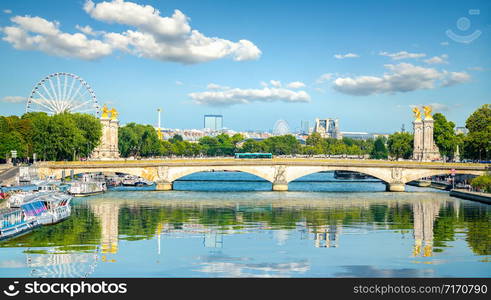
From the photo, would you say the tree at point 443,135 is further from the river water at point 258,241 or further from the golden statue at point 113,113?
the golden statue at point 113,113

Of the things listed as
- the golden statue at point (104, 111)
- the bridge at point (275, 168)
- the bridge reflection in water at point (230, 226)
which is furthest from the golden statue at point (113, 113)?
the bridge reflection in water at point (230, 226)

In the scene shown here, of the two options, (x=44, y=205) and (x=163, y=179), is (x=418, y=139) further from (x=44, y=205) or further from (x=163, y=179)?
(x=44, y=205)

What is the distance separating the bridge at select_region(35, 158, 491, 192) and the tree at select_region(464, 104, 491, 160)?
9.52 m

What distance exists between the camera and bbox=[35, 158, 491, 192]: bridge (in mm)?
92000

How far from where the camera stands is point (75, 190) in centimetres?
8406

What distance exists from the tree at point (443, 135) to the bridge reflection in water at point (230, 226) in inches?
1672

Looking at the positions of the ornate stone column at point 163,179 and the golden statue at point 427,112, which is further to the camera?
the golden statue at point 427,112

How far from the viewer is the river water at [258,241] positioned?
3481cm

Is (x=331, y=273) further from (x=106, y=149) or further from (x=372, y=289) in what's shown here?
(x=106, y=149)

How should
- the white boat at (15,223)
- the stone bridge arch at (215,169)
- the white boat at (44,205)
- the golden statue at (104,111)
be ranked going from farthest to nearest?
1. the golden statue at (104,111)
2. the stone bridge arch at (215,169)
3. the white boat at (44,205)
4. the white boat at (15,223)

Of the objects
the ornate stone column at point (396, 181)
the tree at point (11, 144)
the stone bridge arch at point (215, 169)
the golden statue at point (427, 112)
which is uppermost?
the golden statue at point (427, 112)

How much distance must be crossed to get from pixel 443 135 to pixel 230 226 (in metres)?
83.3

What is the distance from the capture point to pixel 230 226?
177 ft

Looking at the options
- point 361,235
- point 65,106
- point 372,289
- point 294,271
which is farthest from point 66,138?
point 372,289
